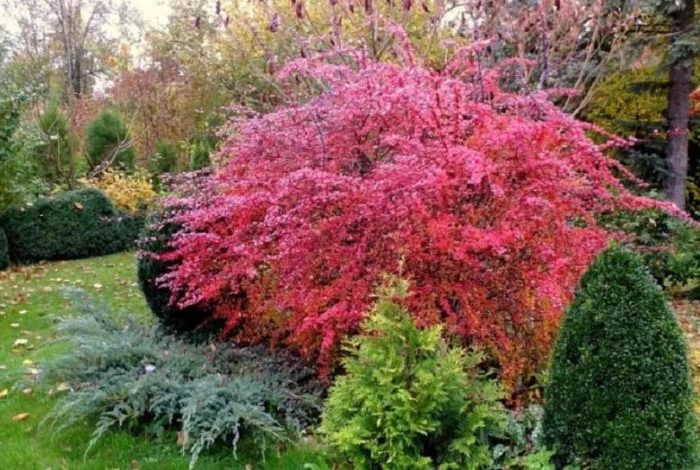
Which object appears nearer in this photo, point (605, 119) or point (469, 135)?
point (469, 135)

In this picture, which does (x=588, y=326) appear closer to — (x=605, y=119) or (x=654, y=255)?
(x=654, y=255)

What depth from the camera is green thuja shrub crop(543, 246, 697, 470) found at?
2.59 m

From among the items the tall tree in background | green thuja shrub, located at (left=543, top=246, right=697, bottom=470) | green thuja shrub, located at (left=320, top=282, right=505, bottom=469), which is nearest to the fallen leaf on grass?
green thuja shrub, located at (left=320, top=282, right=505, bottom=469)

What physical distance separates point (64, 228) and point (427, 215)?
28.3ft

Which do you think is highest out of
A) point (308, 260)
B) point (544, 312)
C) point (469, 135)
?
point (469, 135)

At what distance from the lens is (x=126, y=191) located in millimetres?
12227

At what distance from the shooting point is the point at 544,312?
3.73 m

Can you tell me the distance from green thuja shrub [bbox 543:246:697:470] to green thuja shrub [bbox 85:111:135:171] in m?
12.3

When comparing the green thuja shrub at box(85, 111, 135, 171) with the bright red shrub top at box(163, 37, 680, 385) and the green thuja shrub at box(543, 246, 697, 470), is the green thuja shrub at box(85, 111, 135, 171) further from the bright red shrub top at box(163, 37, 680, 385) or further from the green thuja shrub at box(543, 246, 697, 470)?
the green thuja shrub at box(543, 246, 697, 470)

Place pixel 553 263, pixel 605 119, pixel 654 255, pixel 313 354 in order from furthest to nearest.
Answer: pixel 605 119, pixel 654 255, pixel 313 354, pixel 553 263

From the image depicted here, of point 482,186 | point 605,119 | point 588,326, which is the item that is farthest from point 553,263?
point 605,119

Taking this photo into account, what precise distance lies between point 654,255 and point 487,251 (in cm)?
433

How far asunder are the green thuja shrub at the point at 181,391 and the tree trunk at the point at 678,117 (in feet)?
22.7

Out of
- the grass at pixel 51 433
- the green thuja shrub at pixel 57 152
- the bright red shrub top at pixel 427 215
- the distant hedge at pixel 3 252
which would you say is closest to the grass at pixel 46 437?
the grass at pixel 51 433
